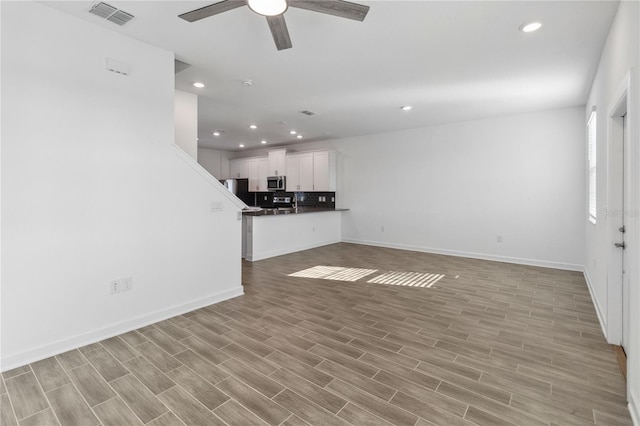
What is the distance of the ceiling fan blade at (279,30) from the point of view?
205 centimetres

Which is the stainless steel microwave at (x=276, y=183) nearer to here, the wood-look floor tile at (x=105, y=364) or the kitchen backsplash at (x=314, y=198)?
the kitchen backsplash at (x=314, y=198)

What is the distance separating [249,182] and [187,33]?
659 centimetres

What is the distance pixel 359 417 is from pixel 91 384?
68.1 inches

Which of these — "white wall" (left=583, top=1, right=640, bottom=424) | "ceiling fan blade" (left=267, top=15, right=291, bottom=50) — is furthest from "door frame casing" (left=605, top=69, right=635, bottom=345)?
"ceiling fan blade" (left=267, top=15, right=291, bottom=50)

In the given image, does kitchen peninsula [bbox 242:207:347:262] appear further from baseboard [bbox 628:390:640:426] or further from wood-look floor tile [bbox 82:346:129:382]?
baseboard [bbox 628:390:640:426]

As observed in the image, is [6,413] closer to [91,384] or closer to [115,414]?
[91,384]

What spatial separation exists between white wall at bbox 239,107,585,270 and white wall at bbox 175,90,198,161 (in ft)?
13.8

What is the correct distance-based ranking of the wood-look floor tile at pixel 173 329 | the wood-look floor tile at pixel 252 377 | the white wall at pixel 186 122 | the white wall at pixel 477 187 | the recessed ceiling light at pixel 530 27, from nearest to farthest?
the wood-look floor tile at pixel 252 377 → the recessed ceiling light at pixel 530 27 → the wood-look floor tile at pixel 173 329 → the white wall at pixel 186 122 → the white wall at pixel 477 187

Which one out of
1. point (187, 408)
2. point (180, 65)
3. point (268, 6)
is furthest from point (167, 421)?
point (180, 65)

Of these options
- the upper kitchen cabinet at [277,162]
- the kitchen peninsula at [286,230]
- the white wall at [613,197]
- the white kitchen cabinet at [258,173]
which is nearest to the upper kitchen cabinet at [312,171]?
the upper kitchen cabinet at [277,162]

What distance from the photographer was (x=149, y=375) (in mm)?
2080

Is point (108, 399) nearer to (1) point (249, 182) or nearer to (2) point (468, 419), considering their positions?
(2) point (468, 419)

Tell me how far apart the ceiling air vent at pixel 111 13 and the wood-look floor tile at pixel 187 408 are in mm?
2784

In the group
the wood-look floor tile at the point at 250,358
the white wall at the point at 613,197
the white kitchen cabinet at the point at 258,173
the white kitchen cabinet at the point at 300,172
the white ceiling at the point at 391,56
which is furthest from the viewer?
the white kitchen cabinet at the point at 258,173
